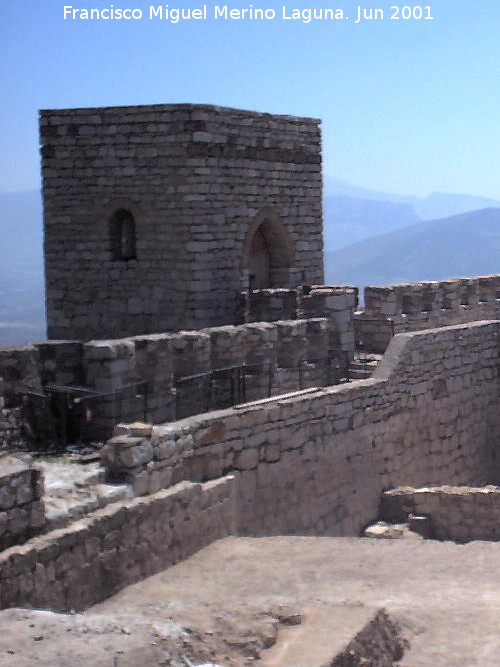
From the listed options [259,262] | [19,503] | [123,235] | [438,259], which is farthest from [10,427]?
[438,259]

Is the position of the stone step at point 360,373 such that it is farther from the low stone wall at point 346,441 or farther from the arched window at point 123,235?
the arched window at point 123,235

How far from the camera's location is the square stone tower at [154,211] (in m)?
15.9

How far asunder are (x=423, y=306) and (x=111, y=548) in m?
9.48

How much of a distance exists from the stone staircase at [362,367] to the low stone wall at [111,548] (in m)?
4.12

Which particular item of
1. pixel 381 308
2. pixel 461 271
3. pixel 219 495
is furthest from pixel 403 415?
pixel 461 271

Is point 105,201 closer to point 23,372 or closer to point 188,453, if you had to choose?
point 23,372

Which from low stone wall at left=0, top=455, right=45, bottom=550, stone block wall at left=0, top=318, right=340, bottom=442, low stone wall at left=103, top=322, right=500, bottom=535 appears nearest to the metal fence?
stone block wall at left=0, top=318, right=340, bottom=442

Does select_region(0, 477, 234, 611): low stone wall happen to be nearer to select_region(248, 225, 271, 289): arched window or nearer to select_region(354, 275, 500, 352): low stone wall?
select_region(354, 275, 500, 352): low stone wall

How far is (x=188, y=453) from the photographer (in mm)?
9617

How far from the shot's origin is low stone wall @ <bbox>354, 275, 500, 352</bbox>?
1538 centimetres

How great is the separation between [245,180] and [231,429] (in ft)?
23.4

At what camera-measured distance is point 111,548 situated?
26.8 feet

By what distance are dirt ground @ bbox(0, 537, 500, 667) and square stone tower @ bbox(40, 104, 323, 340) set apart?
6.71m

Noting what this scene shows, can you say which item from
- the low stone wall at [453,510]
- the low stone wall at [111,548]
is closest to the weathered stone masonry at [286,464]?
the low stone wall at [111,548]
